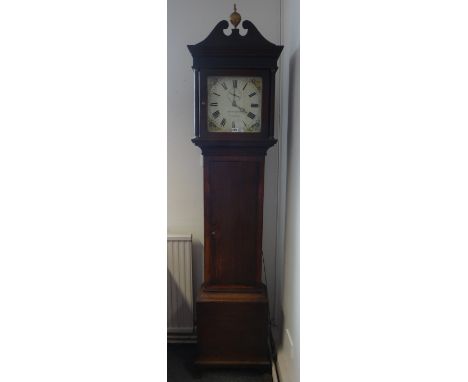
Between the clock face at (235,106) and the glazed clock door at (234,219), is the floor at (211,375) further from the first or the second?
the clock face at (235,106)

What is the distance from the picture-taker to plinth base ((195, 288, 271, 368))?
168cm

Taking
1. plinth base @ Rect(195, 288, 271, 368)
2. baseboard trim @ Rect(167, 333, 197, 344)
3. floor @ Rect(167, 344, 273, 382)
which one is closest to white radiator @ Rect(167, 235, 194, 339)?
baseboard trim @ Rect(167, 333, 197, 344)

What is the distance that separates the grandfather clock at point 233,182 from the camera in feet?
5.26

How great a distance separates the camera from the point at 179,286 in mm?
2059

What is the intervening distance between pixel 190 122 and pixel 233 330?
3.59 ft

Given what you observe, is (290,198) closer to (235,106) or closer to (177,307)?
(235,106)

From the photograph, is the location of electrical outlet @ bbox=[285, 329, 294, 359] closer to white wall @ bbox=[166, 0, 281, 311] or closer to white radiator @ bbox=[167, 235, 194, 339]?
white wall @ bbox=[166, 0, 281, 311]

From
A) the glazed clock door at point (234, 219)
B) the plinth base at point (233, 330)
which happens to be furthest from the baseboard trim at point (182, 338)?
the glazed clock door at point (234, 219)
